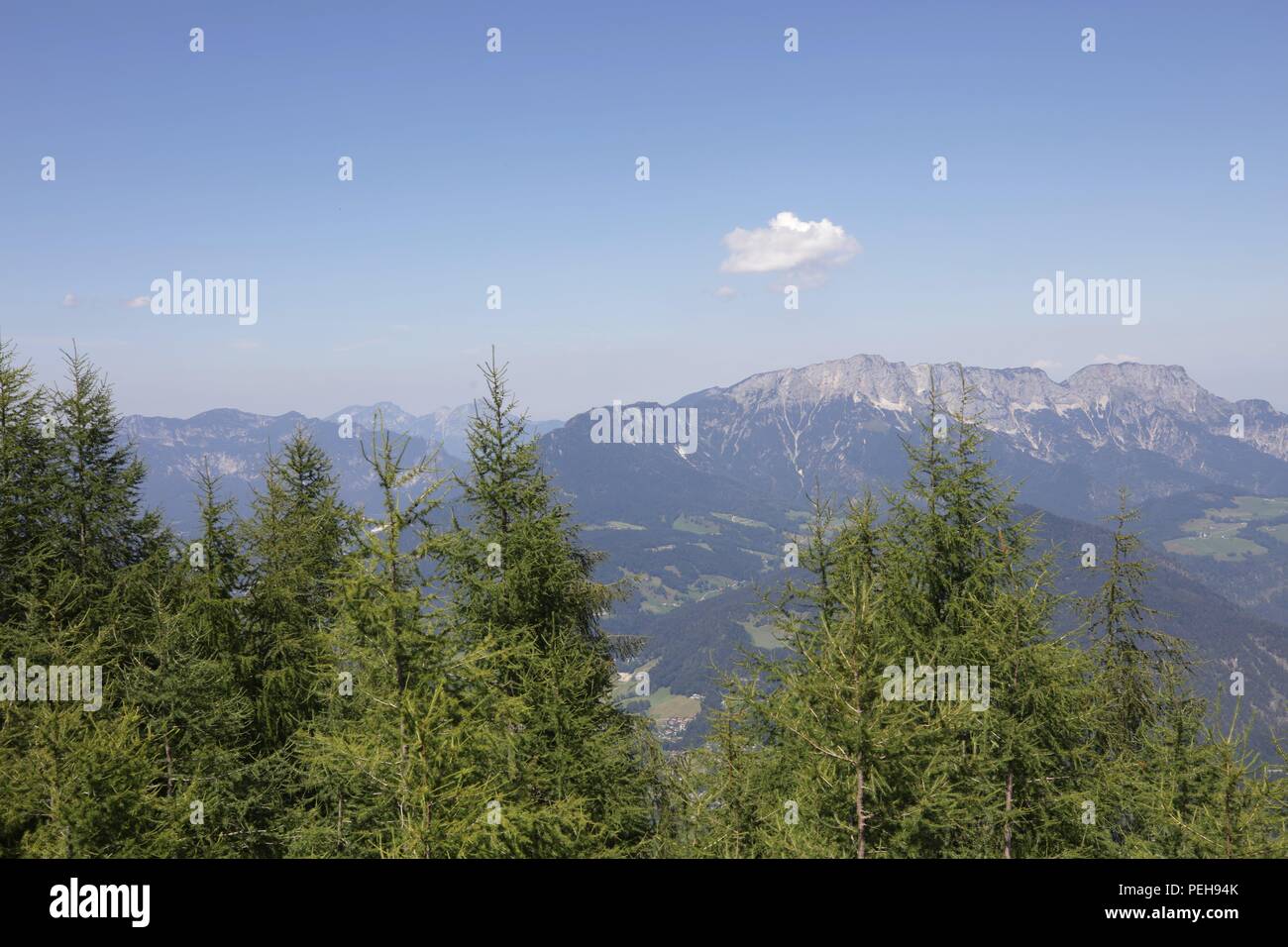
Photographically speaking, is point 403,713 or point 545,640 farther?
point 545,640

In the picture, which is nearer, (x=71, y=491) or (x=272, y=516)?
(x=71, y=491)

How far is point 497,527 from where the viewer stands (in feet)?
60.4

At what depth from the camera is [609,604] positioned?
20.2 m

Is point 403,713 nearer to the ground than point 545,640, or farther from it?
farther from it

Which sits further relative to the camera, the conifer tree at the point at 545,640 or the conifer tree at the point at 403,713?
the conifer tree at the point at 545,640

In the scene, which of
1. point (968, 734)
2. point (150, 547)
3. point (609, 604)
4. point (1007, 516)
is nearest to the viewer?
point (968, 734)

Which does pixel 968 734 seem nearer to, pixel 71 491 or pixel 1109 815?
pixel 1109 815

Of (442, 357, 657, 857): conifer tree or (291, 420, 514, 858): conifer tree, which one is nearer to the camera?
(291, 420, 514, 858): conifer tree
